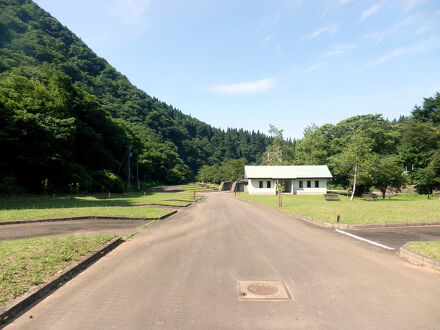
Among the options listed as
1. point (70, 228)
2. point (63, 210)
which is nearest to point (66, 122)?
point (63, 210)

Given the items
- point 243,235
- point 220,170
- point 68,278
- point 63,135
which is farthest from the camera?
point 220,170

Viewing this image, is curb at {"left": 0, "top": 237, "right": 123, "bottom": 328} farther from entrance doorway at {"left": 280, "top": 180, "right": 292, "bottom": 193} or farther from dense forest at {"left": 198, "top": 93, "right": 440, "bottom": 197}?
entrance doorway at {"left": 280, "top": 180, "right": 292, "bottom": 193}

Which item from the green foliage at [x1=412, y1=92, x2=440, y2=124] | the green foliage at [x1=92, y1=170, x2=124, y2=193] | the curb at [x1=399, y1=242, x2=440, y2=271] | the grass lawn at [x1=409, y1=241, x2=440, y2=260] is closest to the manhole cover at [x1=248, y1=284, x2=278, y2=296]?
the curb at [x1=399, y1=242, x2=440, y2=271]

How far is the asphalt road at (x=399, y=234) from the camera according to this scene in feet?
29.9

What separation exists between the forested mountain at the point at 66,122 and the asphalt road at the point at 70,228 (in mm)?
15693

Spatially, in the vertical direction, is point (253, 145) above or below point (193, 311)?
above

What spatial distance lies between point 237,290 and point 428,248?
653cm

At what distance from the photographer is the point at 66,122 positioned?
1166 inches

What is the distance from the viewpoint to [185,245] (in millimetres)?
8359

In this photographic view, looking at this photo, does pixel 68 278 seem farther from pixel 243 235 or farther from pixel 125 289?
pixel 243 235

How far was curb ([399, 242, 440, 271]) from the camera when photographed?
634 cm

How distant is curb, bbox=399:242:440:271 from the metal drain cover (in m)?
4.33

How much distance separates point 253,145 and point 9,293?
533 feet

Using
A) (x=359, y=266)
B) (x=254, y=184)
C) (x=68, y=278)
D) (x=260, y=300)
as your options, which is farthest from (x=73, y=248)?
(x=254, y=184)
